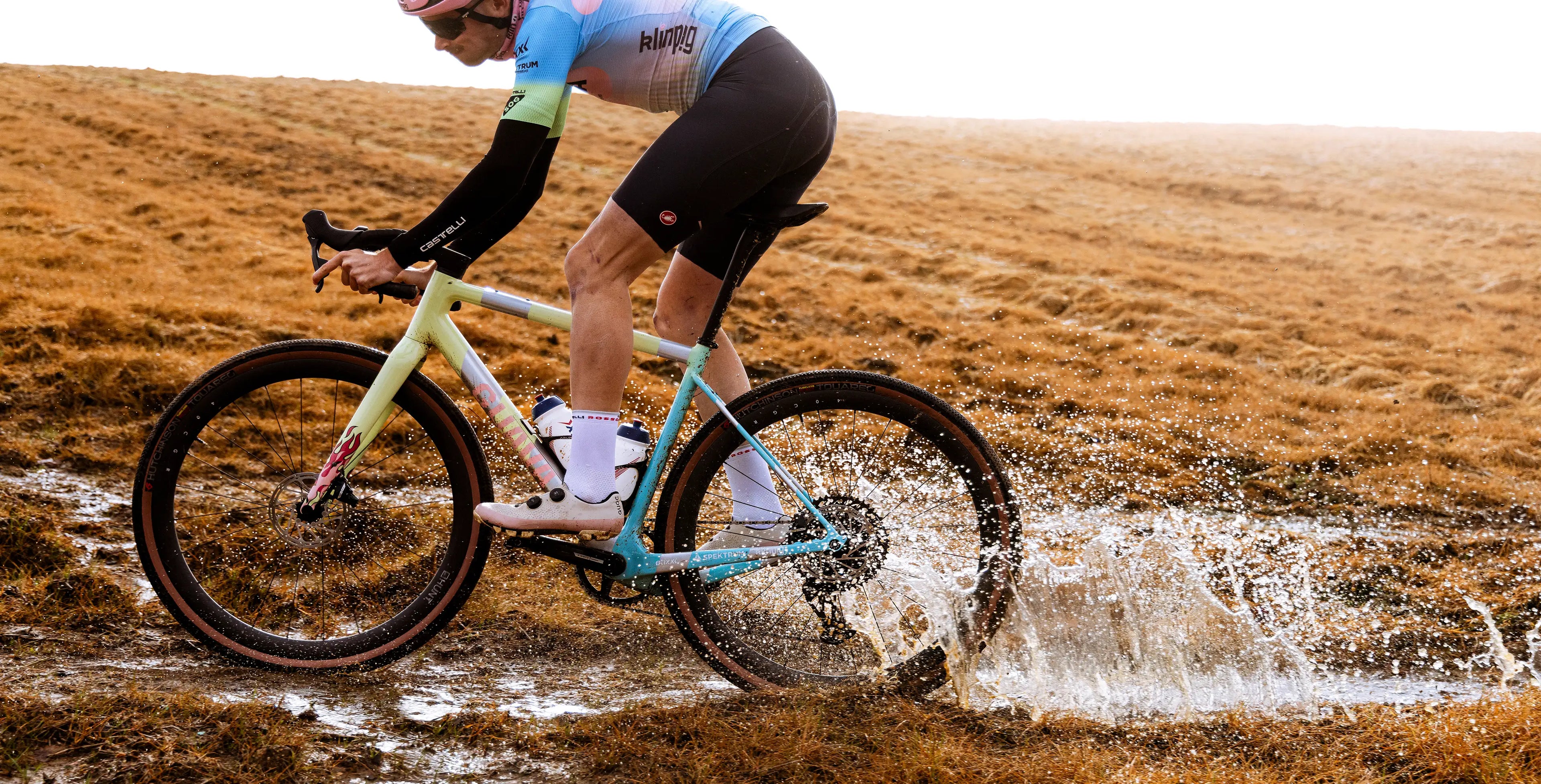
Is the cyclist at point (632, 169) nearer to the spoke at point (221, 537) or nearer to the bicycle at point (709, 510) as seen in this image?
the bicycle at point (709, 510)

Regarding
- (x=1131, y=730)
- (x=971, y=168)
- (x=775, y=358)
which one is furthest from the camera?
(x=971, y=168)

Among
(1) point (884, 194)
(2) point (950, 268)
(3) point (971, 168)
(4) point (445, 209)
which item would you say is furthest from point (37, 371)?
(3) point (971, 168)

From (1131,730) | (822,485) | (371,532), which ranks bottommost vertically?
(1131,730)

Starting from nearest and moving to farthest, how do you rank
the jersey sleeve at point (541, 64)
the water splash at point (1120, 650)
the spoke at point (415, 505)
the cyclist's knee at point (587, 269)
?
the jersey sleeve at point (541, 64) < the cyclist's knee at point (587, 269) < the water splash at point (1120, 650) < the spoke at point (415, 505)

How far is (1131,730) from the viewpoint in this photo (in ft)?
9.73

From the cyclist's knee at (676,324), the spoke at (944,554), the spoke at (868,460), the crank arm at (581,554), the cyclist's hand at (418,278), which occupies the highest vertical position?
the cyclist's hand at (418,278)

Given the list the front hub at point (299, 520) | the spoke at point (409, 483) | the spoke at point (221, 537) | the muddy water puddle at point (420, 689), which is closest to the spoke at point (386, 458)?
the spoke at point (409, 483)

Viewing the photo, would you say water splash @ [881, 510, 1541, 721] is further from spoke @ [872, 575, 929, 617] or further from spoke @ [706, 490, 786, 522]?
spoke @ [706, 490, 786, 522]

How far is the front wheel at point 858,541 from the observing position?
121 inches

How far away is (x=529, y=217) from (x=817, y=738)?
14.3 metres

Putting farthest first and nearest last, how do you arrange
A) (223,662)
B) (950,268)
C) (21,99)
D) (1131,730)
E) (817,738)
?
(21,99), (950,268), (223,662), (1131,730), (817,738)

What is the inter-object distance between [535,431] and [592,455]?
0.27 meters

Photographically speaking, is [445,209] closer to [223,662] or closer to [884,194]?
[223,662]

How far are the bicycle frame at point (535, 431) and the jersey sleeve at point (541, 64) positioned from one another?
24.1 inches
